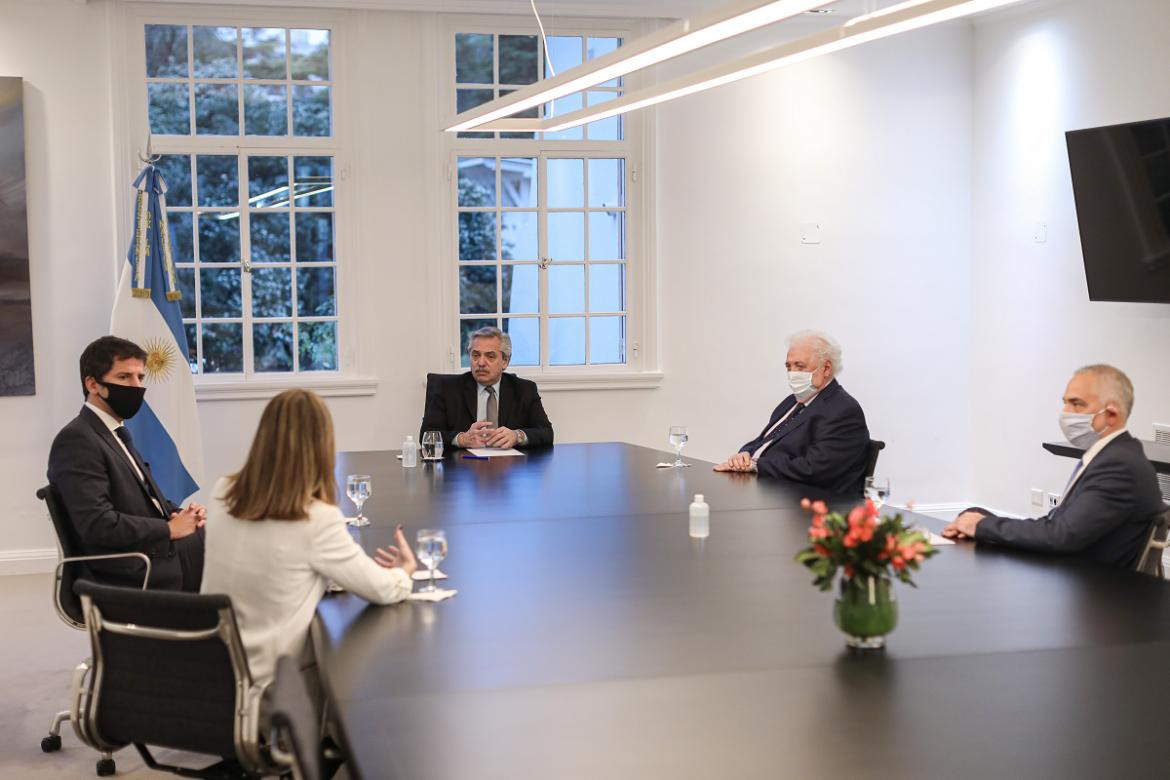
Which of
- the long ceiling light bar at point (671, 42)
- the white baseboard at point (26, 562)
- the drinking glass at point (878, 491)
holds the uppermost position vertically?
the long ceiling light bar at point (671, 42)

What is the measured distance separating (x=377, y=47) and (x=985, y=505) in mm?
4844

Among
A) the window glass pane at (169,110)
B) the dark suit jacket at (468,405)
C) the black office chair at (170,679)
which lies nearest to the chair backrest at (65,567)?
the black office chair at (170,679)

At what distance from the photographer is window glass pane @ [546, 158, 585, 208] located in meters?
7.58

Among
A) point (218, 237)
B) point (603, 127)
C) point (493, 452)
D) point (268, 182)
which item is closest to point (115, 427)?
point (493, 452)

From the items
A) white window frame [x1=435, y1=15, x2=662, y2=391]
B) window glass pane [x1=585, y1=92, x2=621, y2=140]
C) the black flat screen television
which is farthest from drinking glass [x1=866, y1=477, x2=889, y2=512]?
window glass pane [x1=585, y1=92, x2=621, y2=140]

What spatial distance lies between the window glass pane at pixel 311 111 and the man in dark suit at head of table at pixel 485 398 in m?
1.80

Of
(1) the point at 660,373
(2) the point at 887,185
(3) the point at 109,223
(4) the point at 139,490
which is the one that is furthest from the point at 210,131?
(2) the point at 887,185

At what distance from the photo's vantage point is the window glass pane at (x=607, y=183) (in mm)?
7629

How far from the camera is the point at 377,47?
7.18 metres

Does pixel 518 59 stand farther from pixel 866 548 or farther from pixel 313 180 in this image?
pixel 866 548

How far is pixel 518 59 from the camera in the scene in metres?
7.46

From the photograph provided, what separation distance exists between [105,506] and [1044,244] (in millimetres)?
5657

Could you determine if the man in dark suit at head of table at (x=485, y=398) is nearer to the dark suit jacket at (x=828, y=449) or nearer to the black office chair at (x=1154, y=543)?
the dark suit jacket at (x=828, y=449)

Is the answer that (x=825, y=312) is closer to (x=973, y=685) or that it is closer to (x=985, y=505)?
(x=985, y=505)
